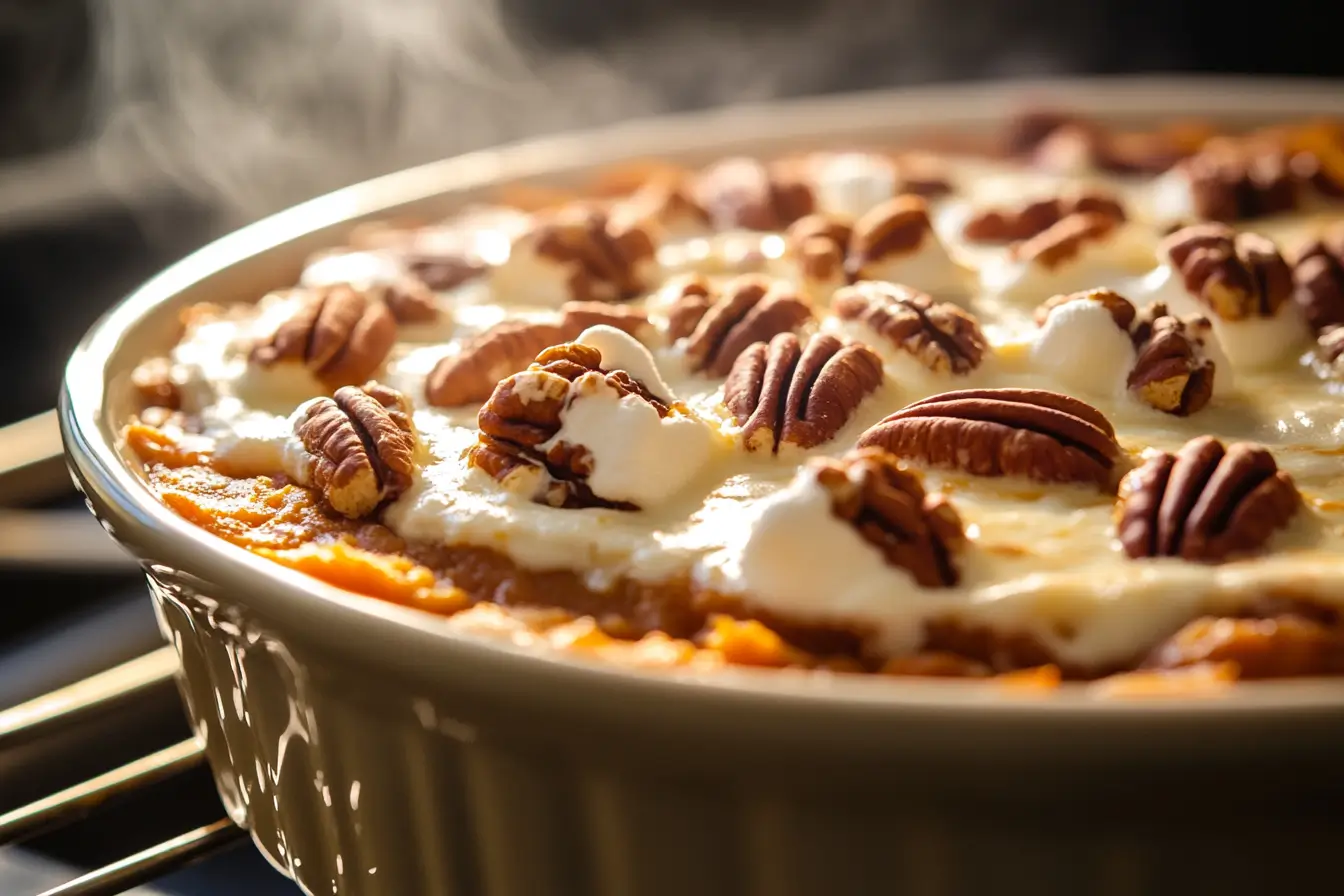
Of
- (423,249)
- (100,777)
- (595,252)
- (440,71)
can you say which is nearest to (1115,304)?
(595,252)

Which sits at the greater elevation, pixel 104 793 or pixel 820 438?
pixel 820 438

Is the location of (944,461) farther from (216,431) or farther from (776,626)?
(216,431)

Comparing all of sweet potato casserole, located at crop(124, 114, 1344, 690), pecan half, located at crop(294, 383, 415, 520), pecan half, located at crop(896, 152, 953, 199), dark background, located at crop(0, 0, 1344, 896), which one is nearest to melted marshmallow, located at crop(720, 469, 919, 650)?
sweet potato casserole, located at crop(124, 114, 1344, 690)

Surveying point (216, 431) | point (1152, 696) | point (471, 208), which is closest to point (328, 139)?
point (471, 208)

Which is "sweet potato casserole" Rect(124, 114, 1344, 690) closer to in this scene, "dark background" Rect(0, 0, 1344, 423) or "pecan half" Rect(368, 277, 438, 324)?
"pecan half" Rect(368, 277, 438, 324)

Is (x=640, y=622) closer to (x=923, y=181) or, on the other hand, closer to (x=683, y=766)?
(x=683, y=766)

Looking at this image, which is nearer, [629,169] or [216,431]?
[216,431]
